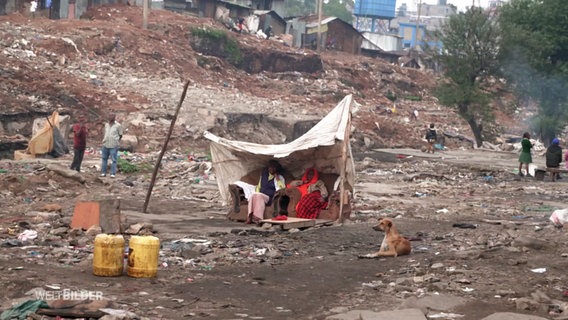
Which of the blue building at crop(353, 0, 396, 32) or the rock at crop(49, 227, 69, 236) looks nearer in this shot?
the rock at crop(49, 227, 69, 236)

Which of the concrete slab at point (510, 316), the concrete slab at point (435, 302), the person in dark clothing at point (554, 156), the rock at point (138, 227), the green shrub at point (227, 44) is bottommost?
the rock at point (138, 227)

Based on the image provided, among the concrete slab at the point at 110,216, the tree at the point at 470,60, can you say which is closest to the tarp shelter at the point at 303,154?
the concrete slab at the point at 110,216

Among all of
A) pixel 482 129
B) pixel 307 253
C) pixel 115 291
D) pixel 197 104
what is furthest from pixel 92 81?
pixel 115 291

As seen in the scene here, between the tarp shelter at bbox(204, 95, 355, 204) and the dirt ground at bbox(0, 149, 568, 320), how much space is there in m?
0.75

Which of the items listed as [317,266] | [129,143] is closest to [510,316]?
[317,266]

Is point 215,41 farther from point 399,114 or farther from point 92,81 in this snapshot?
point 92,81

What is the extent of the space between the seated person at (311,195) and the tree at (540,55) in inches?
826

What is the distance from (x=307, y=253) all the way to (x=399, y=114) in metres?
29.7

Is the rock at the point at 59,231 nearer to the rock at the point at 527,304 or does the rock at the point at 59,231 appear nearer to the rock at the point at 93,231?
the rock at the point at 93,231

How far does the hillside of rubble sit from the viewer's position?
2541cm

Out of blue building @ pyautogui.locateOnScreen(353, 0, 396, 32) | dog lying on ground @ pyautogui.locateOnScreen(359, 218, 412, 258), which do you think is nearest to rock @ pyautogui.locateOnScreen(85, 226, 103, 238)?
dog lying on ground @ pyautogui.locateOnScreen(359, 218, 412, 258)

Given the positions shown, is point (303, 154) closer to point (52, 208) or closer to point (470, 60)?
point (52, 208)

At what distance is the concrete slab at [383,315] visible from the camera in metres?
6.79

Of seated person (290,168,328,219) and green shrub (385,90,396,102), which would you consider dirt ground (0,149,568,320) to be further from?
green shrub (385,90,396,102)
